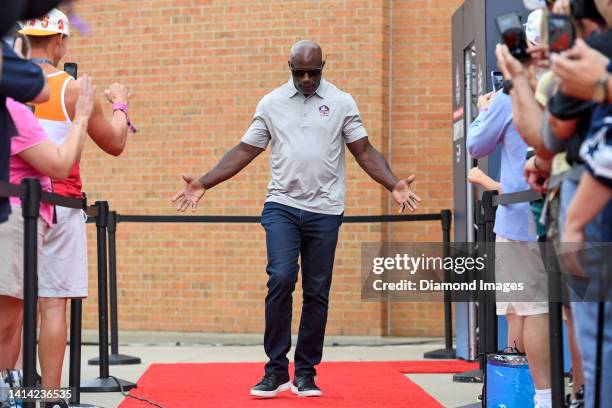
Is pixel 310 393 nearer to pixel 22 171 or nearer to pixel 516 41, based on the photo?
pixel 22 171

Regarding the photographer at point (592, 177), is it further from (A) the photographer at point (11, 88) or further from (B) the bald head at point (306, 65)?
(B) the bald head at point (306, 65)

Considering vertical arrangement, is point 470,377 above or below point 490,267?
below

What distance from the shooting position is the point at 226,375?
7.88 metres

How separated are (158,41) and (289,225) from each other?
4.69m

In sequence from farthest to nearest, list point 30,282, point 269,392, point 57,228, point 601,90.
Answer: point 269,392 → point 57,228 → point 30,282 → point 601,90

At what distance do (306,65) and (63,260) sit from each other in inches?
87.0

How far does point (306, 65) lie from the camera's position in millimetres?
6867

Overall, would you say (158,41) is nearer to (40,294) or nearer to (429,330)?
(429,330)

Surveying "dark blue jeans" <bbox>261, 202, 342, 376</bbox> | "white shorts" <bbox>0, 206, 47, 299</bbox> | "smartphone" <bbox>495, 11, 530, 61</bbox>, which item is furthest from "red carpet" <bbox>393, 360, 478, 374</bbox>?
"smartphone" <bbox>495, 11, 530, 61</bbox>

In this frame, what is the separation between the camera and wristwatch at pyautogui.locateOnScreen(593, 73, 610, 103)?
3.11 m

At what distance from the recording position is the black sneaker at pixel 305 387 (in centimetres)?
675

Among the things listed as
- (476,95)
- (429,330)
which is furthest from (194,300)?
(476,95)

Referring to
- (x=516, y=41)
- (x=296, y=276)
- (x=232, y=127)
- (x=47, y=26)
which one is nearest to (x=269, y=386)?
(x=296, y=276)

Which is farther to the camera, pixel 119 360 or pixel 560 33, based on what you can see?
pixel 119 360
